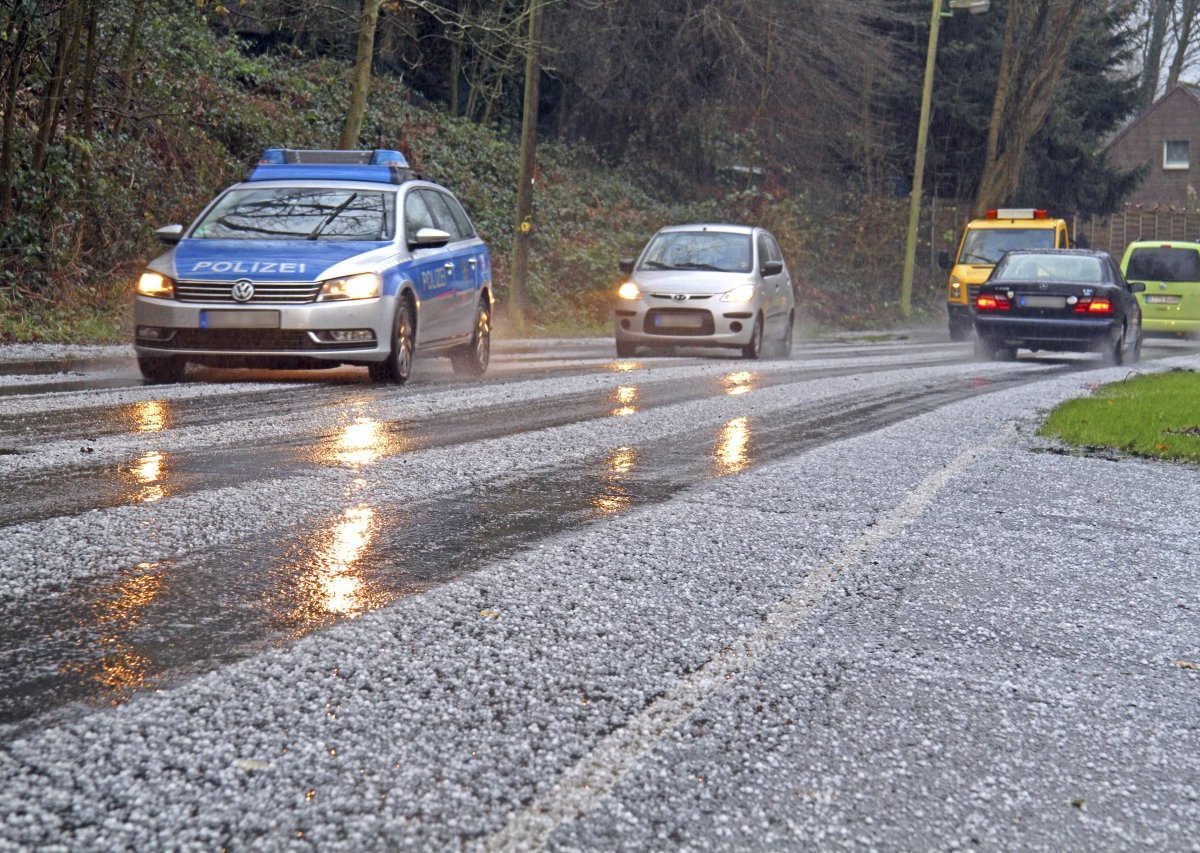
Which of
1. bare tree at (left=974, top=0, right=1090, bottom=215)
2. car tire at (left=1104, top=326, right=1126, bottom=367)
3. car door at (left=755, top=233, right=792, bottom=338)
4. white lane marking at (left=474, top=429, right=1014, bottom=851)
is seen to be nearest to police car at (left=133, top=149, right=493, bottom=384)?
car door at (left=755, top=233, right=792, bottom=338)

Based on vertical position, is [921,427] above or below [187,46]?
below

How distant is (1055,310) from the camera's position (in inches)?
783

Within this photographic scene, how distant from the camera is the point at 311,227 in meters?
12.3

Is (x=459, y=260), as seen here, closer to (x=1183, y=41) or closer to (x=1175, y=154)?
(x=1183, y=41)

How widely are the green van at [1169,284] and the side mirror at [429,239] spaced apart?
20.1 meters

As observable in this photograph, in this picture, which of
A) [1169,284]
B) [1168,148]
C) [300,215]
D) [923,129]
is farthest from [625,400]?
[1168,148]

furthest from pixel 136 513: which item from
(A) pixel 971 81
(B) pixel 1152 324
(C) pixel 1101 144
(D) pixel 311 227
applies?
(C) pixel 1101 144

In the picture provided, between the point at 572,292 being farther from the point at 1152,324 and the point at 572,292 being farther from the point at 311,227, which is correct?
the point at 311,227

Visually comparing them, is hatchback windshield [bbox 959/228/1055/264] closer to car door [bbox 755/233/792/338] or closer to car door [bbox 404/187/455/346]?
car door [bbox 755/233/792/338]

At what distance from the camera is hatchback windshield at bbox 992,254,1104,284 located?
66.3 ft

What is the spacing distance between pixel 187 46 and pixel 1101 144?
34214 millimetres

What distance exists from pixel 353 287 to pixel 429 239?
108 cm

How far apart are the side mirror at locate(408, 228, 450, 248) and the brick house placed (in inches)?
2612

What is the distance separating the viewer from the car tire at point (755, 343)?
18141 mm
